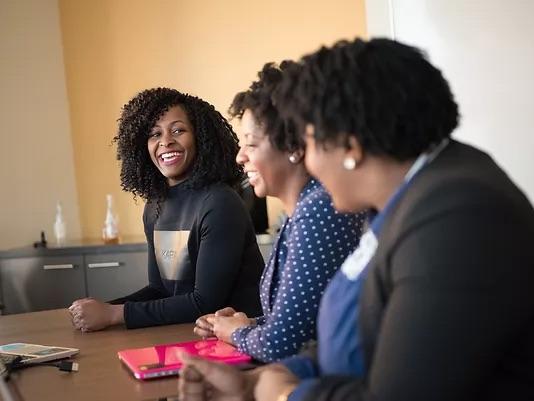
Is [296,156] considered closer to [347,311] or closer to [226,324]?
[226,324]

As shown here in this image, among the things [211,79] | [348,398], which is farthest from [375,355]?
[211,79]

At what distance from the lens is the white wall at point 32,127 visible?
14.9ft

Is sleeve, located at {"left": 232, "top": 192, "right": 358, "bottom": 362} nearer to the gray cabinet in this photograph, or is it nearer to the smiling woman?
the smiling woman

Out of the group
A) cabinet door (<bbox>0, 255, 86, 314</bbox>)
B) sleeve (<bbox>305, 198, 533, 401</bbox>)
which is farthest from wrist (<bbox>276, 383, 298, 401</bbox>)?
cabinet door (<bbox>0, 255, 86, 314</bbox>)

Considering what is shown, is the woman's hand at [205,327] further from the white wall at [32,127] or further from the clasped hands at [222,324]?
the white wall at [32,127]

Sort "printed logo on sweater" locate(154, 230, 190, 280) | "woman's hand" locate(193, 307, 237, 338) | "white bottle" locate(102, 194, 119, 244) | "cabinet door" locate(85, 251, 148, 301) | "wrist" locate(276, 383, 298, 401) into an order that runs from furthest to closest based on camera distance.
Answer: "white bottle" locate(102, 194, 119, 244) < "cabinet door" locate(85, 251, 148, 301) < "printed logo on sweater" locate(154, 230, 190, 280) < "woman's hand" locate(193, 307, 237, 338) < "wrist" locate(276, 383, 298, 401)

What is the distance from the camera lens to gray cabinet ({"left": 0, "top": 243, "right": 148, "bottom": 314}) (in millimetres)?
4051

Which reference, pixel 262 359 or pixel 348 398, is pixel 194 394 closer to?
pixel 262 359

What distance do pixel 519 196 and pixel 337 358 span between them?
0.36 m

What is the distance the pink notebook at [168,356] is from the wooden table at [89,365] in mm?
19

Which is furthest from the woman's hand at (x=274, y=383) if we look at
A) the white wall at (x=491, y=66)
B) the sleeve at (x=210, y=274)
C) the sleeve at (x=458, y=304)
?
the white wall at (x=491, y=66)

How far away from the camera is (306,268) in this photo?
135 cm

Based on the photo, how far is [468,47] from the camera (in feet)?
8.27

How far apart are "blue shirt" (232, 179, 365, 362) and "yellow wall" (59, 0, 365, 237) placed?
264 cm
